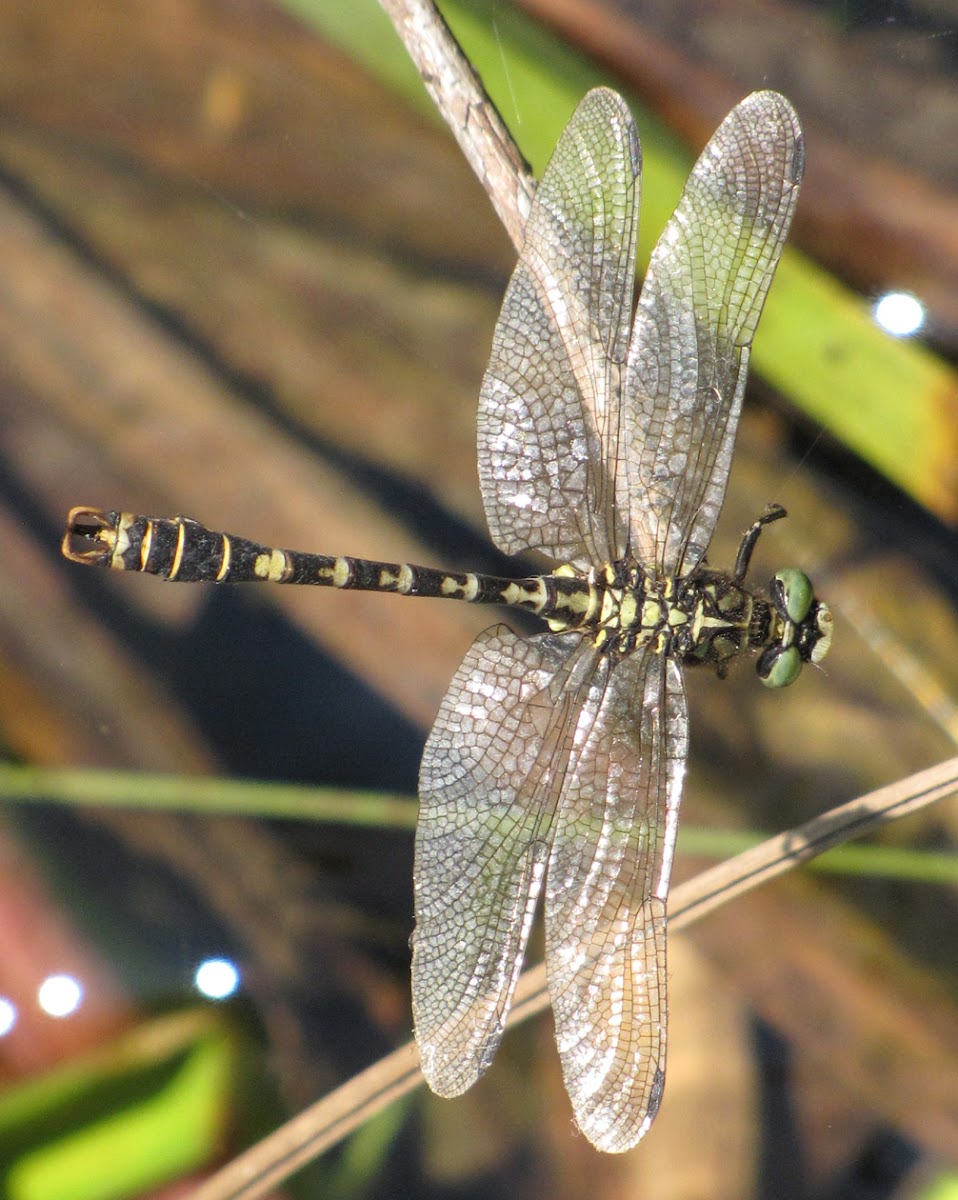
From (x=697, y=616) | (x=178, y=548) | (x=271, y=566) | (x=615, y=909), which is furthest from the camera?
(x=697, y=616)

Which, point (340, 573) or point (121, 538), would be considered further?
point (340, 573)

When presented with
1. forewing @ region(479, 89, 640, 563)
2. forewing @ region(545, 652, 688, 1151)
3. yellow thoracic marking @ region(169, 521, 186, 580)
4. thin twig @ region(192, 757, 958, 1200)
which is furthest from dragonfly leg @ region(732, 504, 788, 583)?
yellow thoracic marking @ region(169, 521, 186, 580)

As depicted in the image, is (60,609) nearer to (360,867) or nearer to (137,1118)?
(360,867)

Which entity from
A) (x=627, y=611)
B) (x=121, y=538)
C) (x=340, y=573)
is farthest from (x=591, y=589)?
(x=121, y=538)

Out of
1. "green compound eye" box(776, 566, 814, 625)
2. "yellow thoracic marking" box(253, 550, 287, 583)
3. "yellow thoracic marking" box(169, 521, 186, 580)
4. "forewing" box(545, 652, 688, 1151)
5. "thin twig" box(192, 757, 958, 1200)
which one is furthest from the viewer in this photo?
"green compound eye" box(776, 566, 814, 625)

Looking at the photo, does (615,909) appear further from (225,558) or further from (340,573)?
(225,558)

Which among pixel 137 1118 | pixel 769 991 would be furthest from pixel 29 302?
pixel 769 991

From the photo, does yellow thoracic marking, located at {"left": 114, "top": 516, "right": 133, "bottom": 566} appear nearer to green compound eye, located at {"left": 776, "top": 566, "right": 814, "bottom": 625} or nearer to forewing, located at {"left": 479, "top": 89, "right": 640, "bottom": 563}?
forewing, located at {"left": 479, "top": 89, "right": 640, "bottom": 563}
